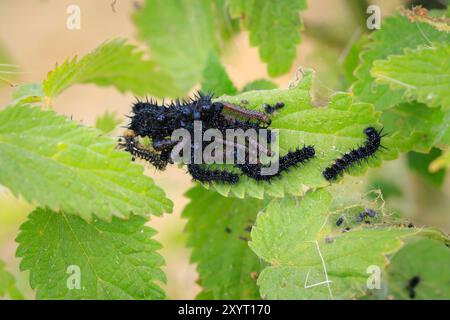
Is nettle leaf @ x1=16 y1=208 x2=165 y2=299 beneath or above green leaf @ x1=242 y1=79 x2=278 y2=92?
beneath

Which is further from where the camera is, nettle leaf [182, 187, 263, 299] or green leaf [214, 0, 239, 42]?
green leaf [214, 0, 239, 42]

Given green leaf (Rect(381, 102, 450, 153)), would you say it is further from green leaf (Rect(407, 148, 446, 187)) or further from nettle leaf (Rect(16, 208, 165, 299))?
nettle leaf (Rect(16, 208, 165, 299))

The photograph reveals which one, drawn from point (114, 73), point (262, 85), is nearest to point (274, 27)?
point (262, 85)

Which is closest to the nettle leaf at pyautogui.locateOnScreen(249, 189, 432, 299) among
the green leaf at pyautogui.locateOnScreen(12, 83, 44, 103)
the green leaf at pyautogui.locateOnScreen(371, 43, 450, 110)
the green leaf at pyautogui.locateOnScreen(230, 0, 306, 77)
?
the green leaf at pyautogui.locateOnScreen(371, 43, 450, 110)

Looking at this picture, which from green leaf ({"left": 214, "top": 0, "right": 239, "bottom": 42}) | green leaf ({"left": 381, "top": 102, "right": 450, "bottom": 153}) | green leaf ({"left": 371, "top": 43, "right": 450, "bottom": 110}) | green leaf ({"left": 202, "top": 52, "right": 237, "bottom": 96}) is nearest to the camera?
green leaf ({"left": 371, "top": 43, "right": 450, "bottom": 110})

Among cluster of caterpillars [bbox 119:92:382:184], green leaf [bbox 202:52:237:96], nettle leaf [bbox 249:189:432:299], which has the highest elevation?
green leaf [bbox 202:52:237:96]

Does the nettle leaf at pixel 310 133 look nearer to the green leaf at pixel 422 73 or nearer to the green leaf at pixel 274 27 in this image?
the green leaf at pixel 422 73
